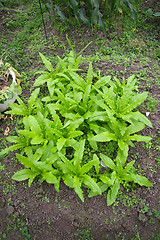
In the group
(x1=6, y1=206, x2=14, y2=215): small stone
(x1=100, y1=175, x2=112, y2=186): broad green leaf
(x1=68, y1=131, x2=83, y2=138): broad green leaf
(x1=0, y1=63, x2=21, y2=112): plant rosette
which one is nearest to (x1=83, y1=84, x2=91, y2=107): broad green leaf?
(x1=68, y1=131, x2=83, y2=138): broad green leaf

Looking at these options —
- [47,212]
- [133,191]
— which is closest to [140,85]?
[133,191]

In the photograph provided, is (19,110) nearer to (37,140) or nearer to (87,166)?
(37,140)

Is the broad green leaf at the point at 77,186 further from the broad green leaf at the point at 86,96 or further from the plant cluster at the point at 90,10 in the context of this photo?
the plant cluster at the point at 90,10

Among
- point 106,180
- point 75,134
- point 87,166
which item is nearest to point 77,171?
point 87,166

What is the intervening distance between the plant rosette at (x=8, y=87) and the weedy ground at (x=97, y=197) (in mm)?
237

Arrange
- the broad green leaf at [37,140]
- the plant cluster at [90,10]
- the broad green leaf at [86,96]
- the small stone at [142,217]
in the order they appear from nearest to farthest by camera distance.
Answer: the small stone at [142,217] → the broad green leaf at [37,140] → the broad green leaf at [86,96] → the plant cluster at [90,10]

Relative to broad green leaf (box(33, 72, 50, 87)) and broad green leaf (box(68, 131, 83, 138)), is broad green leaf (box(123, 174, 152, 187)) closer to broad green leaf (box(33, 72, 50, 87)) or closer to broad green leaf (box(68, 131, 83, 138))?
broad green leaf (box(68, 131, 83, 138))

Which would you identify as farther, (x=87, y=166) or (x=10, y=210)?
(x=10, y=210)

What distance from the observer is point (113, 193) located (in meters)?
2.54

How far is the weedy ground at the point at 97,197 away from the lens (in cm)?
251

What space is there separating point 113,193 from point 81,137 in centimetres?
91

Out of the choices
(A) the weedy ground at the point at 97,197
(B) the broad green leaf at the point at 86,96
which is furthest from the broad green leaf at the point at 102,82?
(A) the weedy ground at the point at 97,197

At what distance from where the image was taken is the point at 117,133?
2811mm

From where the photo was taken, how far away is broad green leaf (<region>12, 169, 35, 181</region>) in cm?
268
